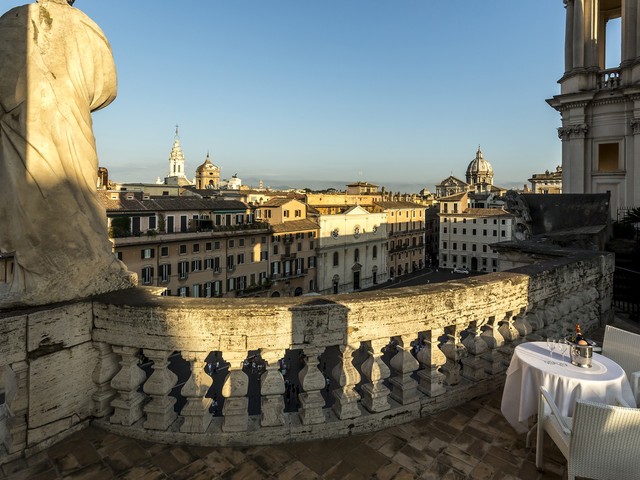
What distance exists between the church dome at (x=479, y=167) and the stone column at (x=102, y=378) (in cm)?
14049

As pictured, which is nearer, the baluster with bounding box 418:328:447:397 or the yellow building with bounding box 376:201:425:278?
the baluster with bounding box 418:328:447:397

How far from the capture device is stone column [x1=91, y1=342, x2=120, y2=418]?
144 inches

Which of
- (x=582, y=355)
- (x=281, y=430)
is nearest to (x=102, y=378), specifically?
(x=281, y=430)

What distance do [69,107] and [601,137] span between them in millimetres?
24640

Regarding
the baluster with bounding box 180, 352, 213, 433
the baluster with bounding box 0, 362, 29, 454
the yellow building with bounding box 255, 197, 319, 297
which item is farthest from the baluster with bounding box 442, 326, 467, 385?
the yellow building with bounding box 255, 197, 319, 297

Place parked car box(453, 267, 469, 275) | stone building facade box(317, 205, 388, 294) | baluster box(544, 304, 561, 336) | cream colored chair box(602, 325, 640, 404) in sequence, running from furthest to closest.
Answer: parked car box(453, 267, 469, 275) < stone building facade box(317, 205, 388, 294) < baluster box(544, 304, 561, 336) < cream colored chair box(602, 325, 640, 404)

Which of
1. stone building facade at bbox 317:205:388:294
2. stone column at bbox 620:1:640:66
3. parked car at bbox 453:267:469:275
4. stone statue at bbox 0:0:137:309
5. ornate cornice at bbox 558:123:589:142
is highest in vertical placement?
stone column at bbox 620:1:640:66

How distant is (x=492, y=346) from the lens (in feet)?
15.2

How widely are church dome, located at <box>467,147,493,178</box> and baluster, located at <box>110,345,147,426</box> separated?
14049 centimetres

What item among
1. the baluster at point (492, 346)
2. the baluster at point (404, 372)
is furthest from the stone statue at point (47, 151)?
the baluster at point (492, 346)

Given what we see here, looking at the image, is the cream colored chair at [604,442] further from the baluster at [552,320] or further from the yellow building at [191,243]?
the yellow building at [191,243]

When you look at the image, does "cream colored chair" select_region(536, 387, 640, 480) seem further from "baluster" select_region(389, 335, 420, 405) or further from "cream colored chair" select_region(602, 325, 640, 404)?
"cream colored chair" select_region(602, 325, 640, 404)

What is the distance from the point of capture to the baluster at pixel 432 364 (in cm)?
402

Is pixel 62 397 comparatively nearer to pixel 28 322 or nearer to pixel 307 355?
pixel 28 322
